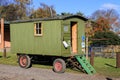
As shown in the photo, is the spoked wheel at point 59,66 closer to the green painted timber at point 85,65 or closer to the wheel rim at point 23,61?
the green painted timber at point 85,65

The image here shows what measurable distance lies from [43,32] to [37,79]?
16.5 ft

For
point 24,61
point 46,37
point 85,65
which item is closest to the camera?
point 85,65

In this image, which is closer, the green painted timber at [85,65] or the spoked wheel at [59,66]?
the green painted timber at [85,65]

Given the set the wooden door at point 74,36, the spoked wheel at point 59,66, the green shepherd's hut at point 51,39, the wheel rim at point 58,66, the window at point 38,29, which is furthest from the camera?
the window at point 38,29

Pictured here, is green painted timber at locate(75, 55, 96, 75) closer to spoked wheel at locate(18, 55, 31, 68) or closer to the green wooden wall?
the green wooden wall

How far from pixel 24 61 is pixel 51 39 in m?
2.93

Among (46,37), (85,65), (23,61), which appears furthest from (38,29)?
(85,65)

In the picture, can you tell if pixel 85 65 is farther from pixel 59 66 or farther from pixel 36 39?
pixel 36 39

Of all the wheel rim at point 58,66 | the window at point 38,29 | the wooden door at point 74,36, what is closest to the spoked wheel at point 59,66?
the wheel rim at point 58,66

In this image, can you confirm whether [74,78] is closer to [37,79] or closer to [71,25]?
[37,79]

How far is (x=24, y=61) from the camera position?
66.7 feet

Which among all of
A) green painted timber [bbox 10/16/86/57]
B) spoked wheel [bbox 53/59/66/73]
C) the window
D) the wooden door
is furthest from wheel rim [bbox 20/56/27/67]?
the wooden door

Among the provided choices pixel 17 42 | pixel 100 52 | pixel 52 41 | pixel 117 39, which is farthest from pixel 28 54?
pixel 117 39

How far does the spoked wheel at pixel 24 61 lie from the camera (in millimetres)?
19953
